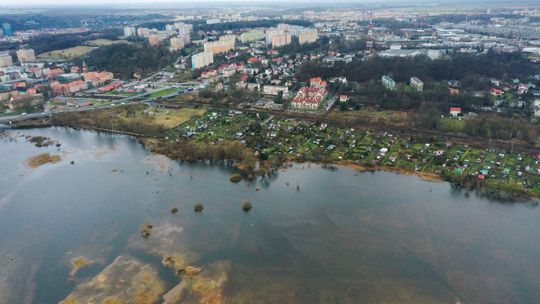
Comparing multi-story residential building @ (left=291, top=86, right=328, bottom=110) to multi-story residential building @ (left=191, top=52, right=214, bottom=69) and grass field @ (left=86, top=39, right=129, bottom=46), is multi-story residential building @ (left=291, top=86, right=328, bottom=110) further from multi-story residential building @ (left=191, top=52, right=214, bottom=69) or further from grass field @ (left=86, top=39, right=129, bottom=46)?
grass field @ (left=86, top=39, right=129, bottom=46)

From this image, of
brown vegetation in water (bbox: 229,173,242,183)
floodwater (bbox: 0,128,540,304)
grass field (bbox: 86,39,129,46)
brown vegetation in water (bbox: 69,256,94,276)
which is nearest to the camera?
floodwater (bbox: 0,128,540,304)

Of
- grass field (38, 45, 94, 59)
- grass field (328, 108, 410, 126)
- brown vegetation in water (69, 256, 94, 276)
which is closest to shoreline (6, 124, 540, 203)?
grass field (328, 108, 410, 126)

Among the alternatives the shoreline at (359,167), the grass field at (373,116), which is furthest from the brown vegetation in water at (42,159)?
the grass field at (373,116)

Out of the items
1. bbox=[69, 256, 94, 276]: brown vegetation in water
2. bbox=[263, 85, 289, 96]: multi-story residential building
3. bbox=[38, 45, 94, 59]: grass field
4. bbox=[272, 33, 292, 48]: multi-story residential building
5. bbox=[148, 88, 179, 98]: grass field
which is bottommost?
bbox=[69, 256, 94, 276]: brown vegetation in water

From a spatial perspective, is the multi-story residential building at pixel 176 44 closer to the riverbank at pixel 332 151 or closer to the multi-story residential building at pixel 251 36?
the multi-story residential building at pixel 251 36

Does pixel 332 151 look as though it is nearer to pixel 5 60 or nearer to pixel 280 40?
pixel 280 40

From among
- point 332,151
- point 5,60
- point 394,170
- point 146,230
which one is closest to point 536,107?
point 394,170
